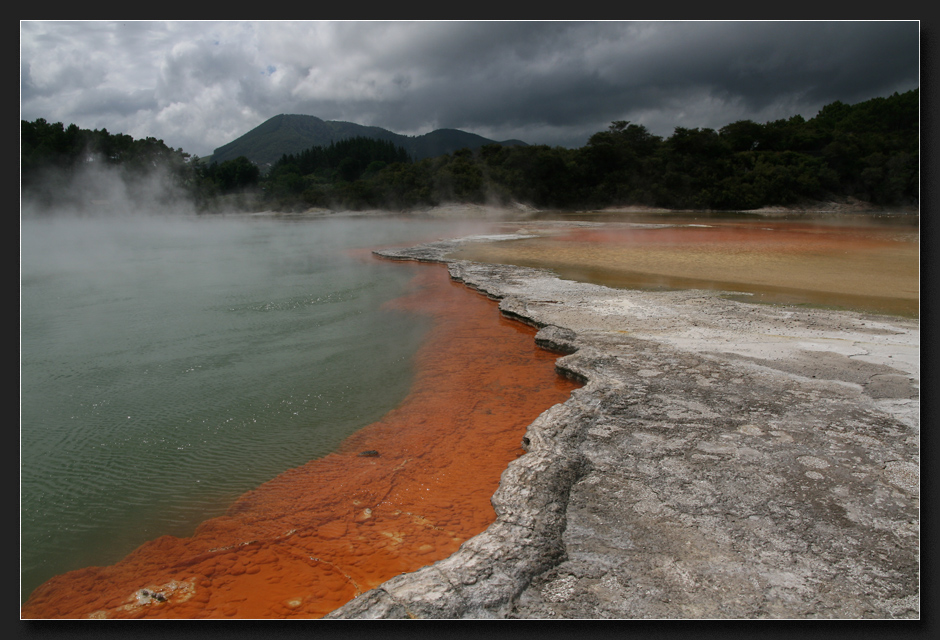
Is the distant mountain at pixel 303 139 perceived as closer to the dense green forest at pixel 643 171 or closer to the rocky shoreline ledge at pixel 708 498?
the dense green forest at pixel 643 171

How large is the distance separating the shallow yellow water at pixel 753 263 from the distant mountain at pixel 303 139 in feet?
291

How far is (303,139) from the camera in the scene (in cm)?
12912

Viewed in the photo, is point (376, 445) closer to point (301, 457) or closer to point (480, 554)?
point (301, 457)

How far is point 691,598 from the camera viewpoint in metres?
2.00

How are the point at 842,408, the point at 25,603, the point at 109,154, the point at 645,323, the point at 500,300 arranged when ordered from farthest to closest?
the point at 109,154 < the point at 500,300 < the point at 645,323 < the point at 842,408 < the point at 25,603

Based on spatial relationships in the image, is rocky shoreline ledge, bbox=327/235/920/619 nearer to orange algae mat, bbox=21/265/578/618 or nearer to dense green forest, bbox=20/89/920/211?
orange algae mat, bbox=21/265/578/618

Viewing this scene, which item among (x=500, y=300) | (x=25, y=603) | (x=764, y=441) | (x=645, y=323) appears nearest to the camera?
(x=25, y=603)

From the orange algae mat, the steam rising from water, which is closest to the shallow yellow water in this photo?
the orange algae mat

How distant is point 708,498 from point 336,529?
6.62ft

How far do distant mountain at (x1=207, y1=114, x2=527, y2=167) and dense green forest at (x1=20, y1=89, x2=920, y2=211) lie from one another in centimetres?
5121

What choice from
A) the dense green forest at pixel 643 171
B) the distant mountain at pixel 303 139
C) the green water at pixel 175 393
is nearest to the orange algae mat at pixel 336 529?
the green water at pixel 175 393

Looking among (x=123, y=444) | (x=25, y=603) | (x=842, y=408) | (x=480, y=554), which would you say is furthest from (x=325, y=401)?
(x=842, y=408)

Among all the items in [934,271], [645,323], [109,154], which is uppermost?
[109,154]

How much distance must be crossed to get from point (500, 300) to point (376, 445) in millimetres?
4767
